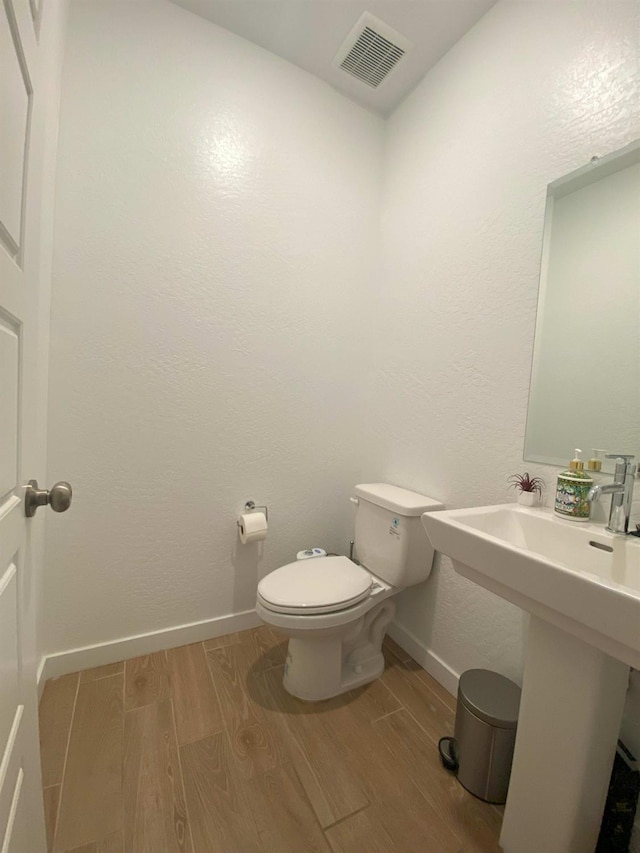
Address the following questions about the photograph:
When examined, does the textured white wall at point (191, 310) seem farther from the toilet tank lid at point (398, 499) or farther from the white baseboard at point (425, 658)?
the white baseboard at point (425, 658)

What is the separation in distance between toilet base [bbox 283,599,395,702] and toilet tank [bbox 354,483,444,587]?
233 millimetres

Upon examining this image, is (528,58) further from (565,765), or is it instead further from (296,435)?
(565,765)

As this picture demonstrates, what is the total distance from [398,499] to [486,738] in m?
0.76

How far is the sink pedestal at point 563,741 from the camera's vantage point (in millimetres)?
711

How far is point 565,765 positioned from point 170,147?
89.4 inches

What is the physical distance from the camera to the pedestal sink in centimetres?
64

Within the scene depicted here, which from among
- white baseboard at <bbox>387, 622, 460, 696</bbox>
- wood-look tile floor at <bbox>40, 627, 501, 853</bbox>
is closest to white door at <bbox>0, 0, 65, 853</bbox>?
wood-look tile floor at <bbox>40, 627, 501, 853</bbox>

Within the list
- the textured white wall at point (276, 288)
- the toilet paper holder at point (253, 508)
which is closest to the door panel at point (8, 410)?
the textured white wall at point (276, 288)

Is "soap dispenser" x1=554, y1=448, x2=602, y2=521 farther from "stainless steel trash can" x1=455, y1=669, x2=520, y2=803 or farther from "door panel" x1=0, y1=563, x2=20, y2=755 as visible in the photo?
"door panel" x1=0, y1=563, x2=20, y2=755

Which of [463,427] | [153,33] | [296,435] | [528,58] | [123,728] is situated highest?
[153,33]

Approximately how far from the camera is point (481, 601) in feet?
4.12

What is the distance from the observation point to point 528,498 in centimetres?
108

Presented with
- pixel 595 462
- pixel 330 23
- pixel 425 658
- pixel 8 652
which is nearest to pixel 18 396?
pixel 8 652

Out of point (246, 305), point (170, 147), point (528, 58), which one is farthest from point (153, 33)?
point (528, 58)
